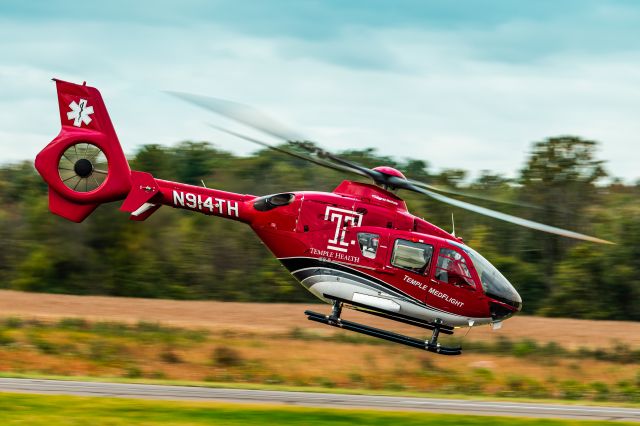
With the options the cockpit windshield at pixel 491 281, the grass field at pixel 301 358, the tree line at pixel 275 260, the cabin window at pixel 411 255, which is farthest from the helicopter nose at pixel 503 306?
the tree line at pixel 275 260

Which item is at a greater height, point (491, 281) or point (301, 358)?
point (491, 281)

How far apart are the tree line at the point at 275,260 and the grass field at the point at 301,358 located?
29.2 ft

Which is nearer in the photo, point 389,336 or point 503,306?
point 389,336

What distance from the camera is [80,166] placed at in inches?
861

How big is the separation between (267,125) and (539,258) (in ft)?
120

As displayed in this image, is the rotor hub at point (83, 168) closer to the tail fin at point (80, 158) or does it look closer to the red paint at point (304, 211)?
the tail fin at point (80, 158)

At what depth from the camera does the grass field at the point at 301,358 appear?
28516mm

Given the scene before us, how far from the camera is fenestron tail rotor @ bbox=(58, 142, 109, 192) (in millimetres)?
21906

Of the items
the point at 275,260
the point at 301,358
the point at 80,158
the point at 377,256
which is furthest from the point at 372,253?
the point at 275,260

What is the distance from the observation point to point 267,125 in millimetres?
18953

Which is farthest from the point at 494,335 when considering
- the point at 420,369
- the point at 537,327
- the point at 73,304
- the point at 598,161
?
the point at 73,304

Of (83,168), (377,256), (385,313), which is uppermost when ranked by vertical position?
(83,168)

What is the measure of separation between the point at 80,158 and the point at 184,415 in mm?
7892

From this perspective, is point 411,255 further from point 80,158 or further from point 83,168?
point 80,158
